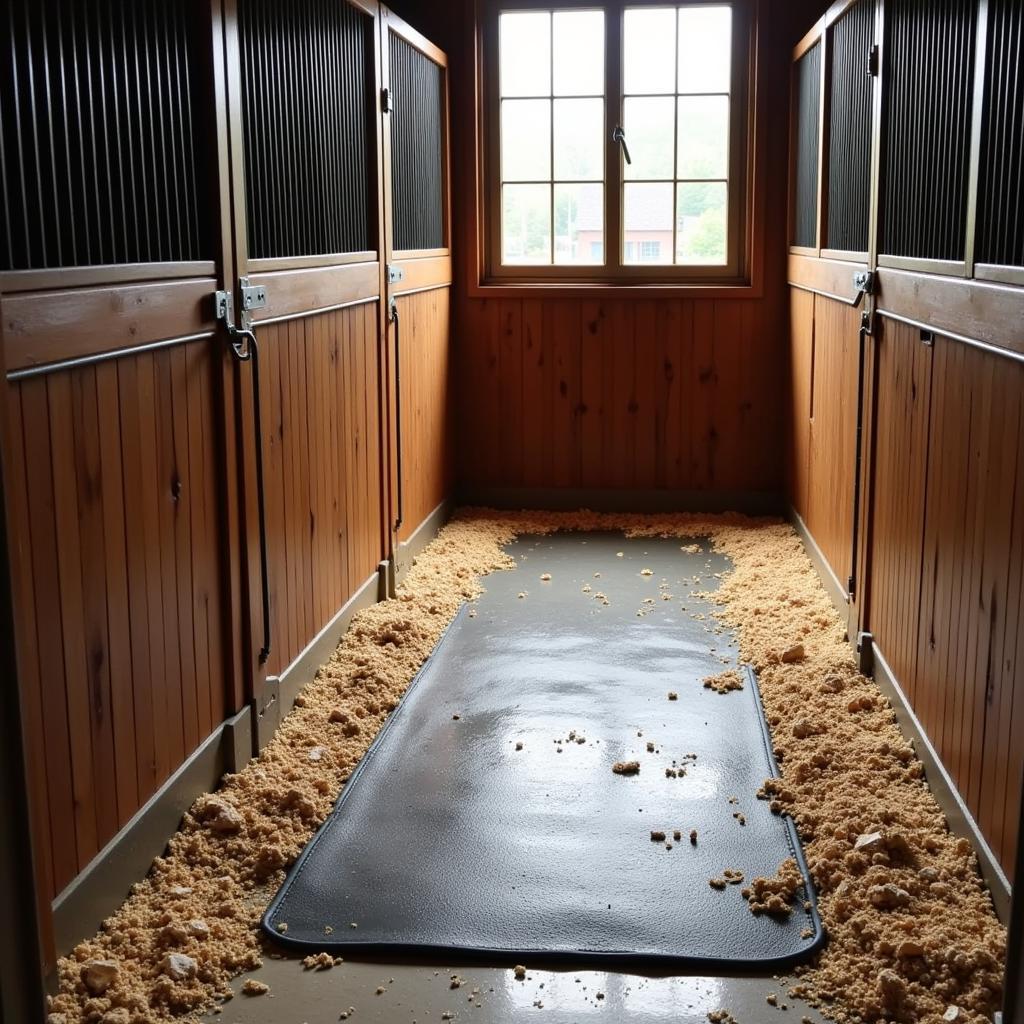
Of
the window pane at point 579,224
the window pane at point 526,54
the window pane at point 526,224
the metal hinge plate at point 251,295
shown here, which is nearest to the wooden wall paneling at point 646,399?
the window pane at point 579,224

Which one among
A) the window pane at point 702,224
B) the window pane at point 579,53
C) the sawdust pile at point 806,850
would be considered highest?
the window pane at point 579,53

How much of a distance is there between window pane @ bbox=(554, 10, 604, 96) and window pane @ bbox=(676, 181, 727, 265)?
2.11ft

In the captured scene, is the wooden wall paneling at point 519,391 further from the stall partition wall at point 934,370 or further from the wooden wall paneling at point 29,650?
the wooden wall paneling at point 29,650

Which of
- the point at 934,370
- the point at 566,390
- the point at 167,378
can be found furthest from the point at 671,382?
the point at 167,378

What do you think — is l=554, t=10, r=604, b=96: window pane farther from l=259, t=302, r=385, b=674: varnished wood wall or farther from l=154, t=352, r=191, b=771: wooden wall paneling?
l=154, t=352, r=191, b=771: wooden wall paneling

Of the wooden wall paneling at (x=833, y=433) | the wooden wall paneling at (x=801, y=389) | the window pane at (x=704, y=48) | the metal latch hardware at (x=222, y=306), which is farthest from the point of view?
the window pane at (x=704, y=48)

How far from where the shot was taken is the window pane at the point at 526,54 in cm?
547

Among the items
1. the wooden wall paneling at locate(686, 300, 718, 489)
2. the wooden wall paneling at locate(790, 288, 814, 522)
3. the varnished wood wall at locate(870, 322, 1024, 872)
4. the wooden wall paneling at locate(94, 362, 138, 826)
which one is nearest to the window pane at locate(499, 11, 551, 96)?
the wooden wall paneling at locate(686, 300, 718, 489)

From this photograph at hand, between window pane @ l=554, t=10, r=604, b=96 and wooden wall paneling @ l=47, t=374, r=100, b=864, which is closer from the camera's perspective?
wooden wall paneling @ l=47, t=374, r=100, b=864

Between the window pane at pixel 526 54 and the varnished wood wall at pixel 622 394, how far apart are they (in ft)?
3.27

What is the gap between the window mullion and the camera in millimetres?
5422

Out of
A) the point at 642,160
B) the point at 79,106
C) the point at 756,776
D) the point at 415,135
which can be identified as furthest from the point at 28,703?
the point at 642,160

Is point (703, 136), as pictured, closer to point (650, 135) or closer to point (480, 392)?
point (650, 135)

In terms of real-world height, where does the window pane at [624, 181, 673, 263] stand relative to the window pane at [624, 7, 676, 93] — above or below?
below
